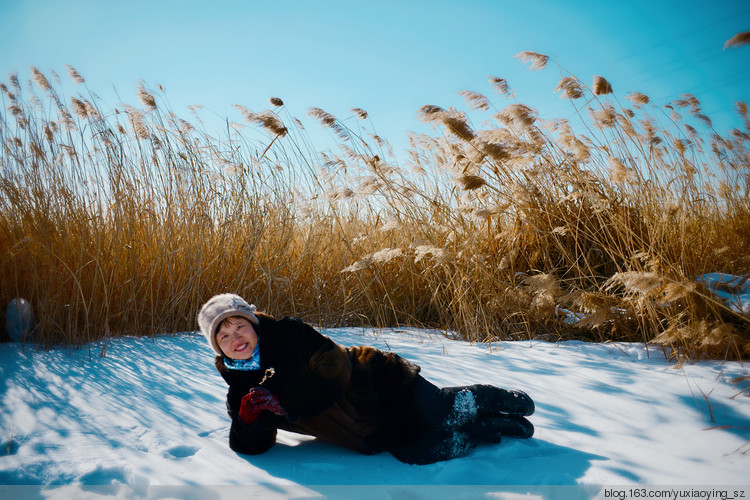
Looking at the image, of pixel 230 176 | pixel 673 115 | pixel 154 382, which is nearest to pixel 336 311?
pixel 230 176

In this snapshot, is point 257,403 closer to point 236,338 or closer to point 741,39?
point 236,338

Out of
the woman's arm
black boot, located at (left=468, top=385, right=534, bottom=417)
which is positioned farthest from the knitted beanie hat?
black boot, located at (left=468, top=385, right=534, bottom=417)

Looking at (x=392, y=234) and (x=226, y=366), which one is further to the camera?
(x=392, y=234)

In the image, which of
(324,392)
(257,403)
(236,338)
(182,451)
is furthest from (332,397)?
(182,451)

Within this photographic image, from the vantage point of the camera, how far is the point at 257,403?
147 centimetres

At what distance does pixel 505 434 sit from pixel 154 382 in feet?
5.41

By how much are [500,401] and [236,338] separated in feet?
3.08

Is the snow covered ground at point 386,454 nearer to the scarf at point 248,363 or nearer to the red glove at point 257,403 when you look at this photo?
the red glove at point 257,403

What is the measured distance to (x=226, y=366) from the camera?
1.58m

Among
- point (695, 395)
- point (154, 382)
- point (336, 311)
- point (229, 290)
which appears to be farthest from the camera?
point (336, 311)

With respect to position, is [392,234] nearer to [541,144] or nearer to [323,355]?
[541,144]

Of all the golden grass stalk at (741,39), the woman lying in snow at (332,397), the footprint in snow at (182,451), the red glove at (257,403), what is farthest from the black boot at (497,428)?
the golden grass stalk at (741,39)

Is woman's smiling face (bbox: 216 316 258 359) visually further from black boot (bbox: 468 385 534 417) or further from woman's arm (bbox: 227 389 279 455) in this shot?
black boot (bbox: 468 385 534 417)

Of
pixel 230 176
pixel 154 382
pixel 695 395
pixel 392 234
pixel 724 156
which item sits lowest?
pixel 154 382
